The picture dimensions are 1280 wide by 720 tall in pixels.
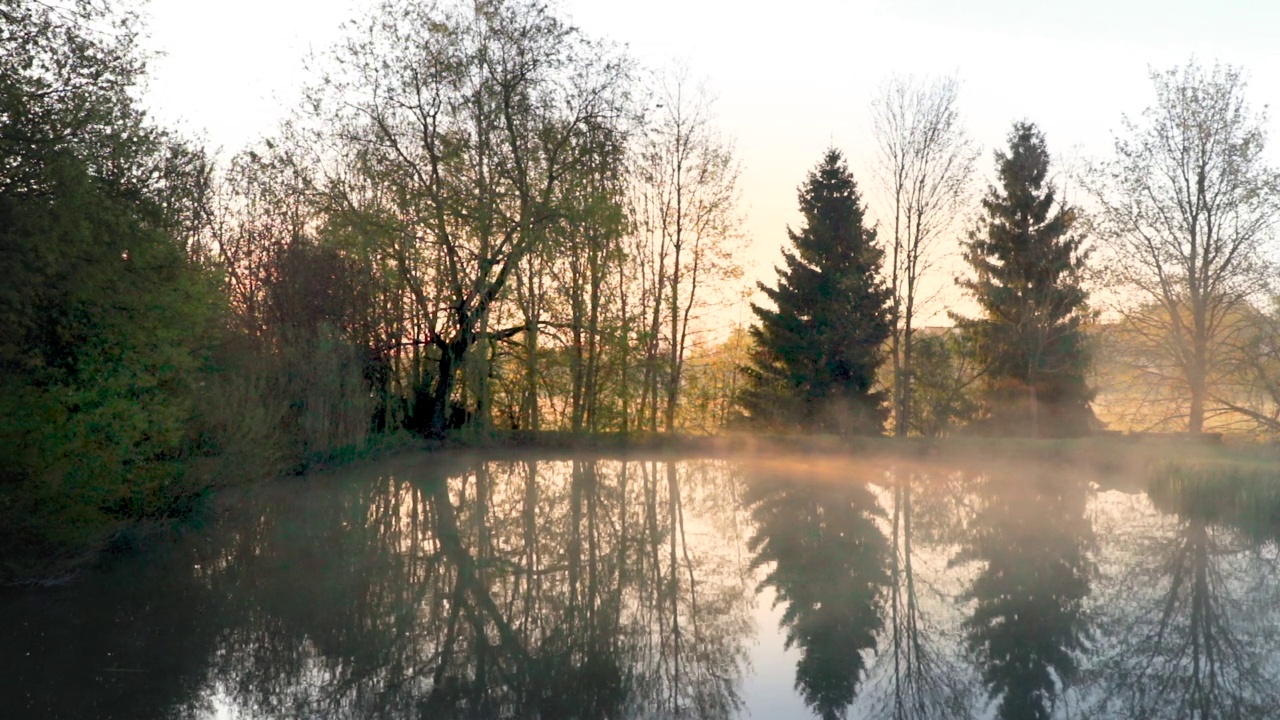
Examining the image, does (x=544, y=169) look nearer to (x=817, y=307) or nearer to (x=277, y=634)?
(x=817, y=307)

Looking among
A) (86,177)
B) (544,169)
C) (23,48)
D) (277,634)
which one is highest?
(544,169)

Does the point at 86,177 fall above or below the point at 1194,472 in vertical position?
above

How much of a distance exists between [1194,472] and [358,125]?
17.8m

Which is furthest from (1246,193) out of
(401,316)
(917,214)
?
(401,316)

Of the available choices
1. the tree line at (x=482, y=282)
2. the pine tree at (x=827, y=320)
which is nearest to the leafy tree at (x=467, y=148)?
the tree line at (x=482, y=282)

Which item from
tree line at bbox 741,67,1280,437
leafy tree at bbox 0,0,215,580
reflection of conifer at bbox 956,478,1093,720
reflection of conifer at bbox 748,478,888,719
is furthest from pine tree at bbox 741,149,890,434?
leafy tree at bbox 0,0,215,580

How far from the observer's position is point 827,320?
89.5 feet

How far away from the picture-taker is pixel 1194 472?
1825cm

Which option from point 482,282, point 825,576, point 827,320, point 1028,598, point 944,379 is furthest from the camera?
point 944,379

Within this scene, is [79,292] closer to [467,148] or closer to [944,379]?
[467,148]

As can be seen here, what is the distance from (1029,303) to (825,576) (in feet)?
A: 64.1

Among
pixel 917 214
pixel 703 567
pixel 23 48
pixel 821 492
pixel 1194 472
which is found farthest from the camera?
pixel 917 214

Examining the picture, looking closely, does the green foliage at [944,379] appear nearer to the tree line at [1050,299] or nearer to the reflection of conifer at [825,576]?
the tree line at [1050,299]

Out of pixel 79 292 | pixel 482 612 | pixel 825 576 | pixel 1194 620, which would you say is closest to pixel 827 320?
pixel 825 576
